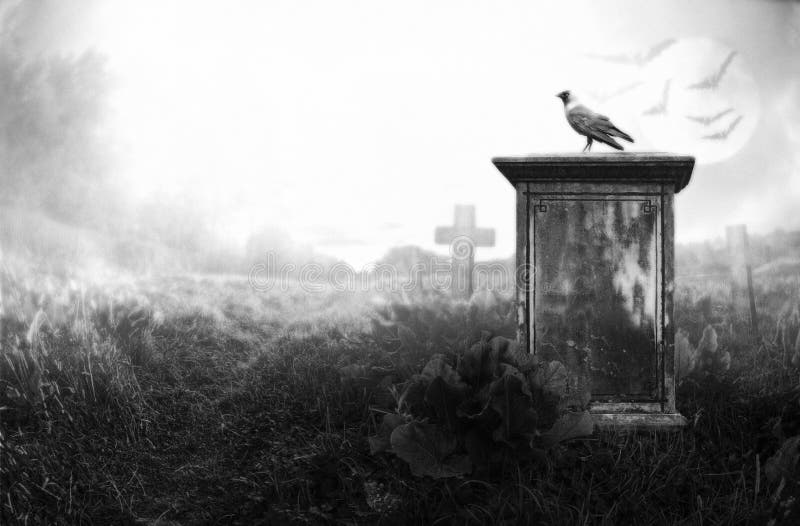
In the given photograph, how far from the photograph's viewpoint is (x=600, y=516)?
2482 mm

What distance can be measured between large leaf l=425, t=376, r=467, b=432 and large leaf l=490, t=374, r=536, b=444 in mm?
163

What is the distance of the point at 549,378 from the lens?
2.72 meters

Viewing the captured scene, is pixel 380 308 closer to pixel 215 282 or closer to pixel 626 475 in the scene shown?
pixel 215 282

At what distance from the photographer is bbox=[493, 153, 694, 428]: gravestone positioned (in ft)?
10.8

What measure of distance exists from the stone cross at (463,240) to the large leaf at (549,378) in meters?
3.28

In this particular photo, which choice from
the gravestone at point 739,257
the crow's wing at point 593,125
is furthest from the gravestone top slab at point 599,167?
the gravestone at point 739,257

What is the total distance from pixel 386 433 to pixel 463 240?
3573 mm

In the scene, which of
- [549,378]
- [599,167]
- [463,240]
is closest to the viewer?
[549,378]

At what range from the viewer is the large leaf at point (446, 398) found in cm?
261

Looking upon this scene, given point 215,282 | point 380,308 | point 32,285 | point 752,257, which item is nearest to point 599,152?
point 380,308

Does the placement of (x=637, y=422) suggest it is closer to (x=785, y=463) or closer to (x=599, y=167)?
(x=785, y=463)

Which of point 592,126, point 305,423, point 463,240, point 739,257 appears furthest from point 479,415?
point 739,257

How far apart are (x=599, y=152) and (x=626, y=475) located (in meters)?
1.65

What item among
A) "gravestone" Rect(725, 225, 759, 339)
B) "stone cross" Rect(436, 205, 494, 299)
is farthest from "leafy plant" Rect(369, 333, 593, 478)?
"gravestone" Rect(725, 225, 759, 339)
